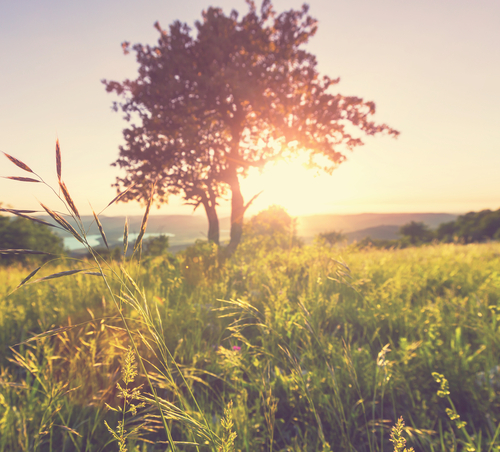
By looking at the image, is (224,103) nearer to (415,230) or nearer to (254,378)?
(254,378)

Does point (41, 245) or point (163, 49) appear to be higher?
point (163, 49)

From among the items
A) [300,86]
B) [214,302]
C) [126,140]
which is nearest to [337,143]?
[300,86]

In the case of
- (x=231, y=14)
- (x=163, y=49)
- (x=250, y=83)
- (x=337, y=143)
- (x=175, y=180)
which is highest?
(x=231, y=14)

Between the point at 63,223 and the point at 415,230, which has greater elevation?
the point at 63,223

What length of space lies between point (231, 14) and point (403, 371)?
14031 mm

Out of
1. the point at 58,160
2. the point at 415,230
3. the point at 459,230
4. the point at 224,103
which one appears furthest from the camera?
the point at 415,230

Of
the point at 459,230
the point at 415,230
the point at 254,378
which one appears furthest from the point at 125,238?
the point at 415,230

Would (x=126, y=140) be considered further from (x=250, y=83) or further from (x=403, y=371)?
(x=403, y=371)

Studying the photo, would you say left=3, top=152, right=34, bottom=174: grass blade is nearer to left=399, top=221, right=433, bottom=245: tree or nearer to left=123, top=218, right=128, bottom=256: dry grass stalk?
left=123, top=218, right=128, bottom=256: dry grass stalk

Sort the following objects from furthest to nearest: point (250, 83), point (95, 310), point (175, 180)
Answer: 1. point (175, 180)
2. point (250, 83)
3. point (95, 310)

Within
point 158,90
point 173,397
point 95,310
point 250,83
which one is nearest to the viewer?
point 173,397

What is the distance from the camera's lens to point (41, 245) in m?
28.1

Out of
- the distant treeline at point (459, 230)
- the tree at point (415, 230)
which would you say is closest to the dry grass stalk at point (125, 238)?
the distant treeline at point (459, 230)

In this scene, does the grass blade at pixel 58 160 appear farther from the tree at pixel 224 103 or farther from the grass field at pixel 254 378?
the tree at pixel 224 103
